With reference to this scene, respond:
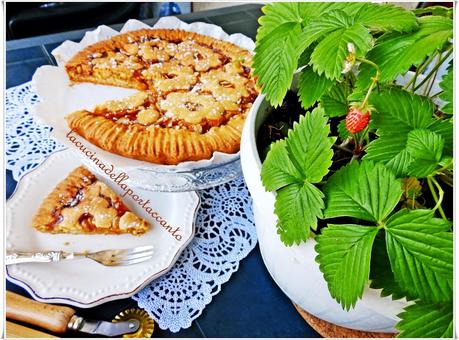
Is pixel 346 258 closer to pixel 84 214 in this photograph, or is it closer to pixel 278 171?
pixel 278 171

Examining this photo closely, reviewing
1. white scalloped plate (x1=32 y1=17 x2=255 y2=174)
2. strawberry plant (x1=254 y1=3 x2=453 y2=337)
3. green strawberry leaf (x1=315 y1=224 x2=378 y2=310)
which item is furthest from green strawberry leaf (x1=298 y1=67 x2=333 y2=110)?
white scalloped plate (x1=32 y1=17 x2=255 y2=174)

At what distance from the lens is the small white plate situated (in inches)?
21.4

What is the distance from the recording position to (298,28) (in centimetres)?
38

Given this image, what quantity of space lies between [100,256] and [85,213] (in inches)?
3.0

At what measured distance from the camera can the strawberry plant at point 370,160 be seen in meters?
0.33

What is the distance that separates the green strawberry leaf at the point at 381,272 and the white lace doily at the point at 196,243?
257 mm

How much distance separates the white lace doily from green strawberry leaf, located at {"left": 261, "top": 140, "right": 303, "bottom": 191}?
0.76 ft

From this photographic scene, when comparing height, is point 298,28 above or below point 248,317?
above

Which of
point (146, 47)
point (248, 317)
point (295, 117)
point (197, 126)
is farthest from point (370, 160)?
point (146, 47)

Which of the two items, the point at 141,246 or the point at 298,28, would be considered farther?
the point at 141,246

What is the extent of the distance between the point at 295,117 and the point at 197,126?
25cm

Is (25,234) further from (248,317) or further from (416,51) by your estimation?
(416,51)

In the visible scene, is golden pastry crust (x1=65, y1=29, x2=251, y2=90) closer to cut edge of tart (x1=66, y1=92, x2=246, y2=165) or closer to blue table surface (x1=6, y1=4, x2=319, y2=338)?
cut edge of tart (x1=66, y1=92, x2=246, y2=165)

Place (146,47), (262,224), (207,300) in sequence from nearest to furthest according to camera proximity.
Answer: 1. (262,224)
2. (207,300)
3. (146,47)
